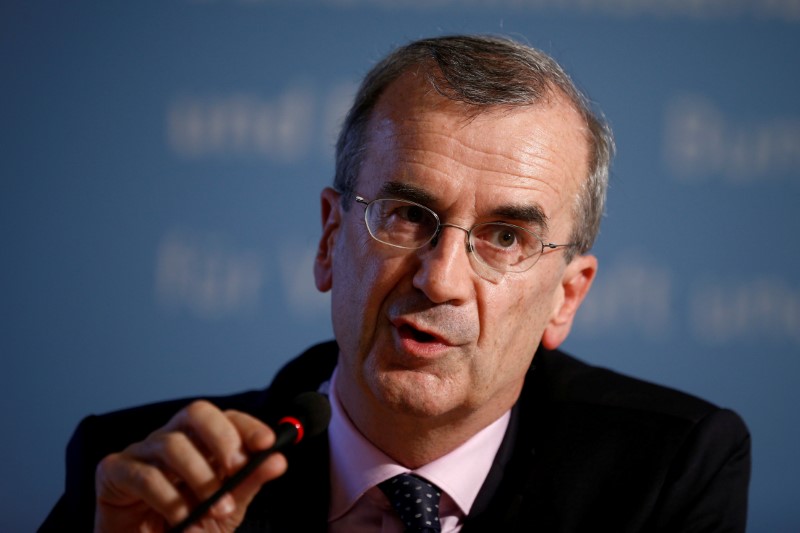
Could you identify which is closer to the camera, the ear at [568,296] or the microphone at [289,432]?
the microphone at [289,432]

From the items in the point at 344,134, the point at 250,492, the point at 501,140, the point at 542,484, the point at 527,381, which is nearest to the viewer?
the point at 250,492

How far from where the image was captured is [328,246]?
1979 millimetres

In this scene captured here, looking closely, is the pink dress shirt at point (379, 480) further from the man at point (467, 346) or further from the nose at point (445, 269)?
the nose at point (445, 269)

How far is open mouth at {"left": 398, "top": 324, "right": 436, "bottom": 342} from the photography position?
1.65m

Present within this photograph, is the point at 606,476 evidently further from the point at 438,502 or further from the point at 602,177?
the point at 602,177

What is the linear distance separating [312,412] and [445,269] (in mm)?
445

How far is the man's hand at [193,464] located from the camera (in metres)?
1.26

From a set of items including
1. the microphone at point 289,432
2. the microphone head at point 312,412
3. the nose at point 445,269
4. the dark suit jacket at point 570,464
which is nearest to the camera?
the microphone at point 289,432

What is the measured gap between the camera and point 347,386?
75.1 inches

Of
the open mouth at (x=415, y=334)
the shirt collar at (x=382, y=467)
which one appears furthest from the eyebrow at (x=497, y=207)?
the shirt collar at (x=382, y=467)

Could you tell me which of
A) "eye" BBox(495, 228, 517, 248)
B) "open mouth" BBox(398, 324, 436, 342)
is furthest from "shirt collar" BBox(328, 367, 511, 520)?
"eye" BBox(495, 228, 517, 248)

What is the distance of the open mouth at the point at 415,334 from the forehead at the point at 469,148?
0.27 meters

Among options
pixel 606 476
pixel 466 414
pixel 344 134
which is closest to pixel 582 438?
pixel 606 476

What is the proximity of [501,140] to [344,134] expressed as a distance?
45cm
